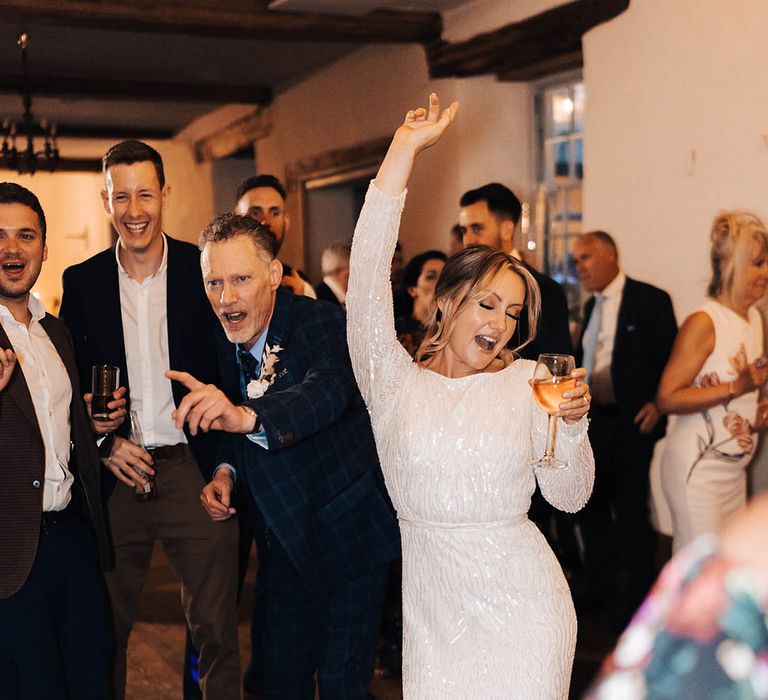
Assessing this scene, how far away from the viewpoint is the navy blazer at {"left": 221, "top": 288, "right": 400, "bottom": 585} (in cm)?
251

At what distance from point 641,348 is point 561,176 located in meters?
2.69

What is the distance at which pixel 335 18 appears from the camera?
7.23 metres

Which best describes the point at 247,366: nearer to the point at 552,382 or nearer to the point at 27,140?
the point at 552,382

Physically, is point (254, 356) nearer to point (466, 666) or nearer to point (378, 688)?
point (466, 666)

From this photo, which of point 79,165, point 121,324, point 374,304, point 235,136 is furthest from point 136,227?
point 79,165

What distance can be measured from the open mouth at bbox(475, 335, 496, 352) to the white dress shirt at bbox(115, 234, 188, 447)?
1.18m

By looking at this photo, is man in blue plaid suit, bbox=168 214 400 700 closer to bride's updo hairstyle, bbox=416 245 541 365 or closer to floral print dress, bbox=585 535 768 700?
bride's updo hairstyle, bbox=416 245 541 365

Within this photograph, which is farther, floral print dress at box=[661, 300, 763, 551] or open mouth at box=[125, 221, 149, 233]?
floral print dress at box=[661, 300, 763, 551]

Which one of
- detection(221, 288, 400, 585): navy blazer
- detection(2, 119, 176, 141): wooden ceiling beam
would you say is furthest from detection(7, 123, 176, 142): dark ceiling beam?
detection(221, 288, 400, 585): navy blazer

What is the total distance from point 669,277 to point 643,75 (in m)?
1.13

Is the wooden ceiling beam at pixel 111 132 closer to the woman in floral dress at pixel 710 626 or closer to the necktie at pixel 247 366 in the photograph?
the necktie at pixel 247 366

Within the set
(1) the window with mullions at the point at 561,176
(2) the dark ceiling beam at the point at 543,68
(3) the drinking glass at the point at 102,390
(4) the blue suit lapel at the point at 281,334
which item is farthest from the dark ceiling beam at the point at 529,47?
(3) the drinking glass at the point at 102,390

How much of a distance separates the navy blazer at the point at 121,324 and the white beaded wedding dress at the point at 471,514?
1.02 metres

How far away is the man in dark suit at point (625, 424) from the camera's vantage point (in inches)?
189
